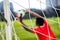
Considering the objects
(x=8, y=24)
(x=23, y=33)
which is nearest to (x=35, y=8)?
(x=23, y=33)

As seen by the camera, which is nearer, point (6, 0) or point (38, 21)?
point (6, 0)

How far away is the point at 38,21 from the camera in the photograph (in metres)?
1.07

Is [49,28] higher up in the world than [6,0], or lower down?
lower down

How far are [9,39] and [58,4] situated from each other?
0.57 m

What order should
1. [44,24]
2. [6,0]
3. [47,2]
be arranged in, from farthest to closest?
[44,24] < [47,2] < [6,0]

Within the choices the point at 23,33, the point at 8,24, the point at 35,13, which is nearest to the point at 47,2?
the point at 35,13

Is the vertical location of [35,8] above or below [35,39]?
above

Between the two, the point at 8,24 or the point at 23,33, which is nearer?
the point at 8,24

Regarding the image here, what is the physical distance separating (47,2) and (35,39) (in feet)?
0.96

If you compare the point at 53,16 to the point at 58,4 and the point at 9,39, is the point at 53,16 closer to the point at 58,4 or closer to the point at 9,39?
the point at 58,4

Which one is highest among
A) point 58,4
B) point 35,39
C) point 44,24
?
point 58,4

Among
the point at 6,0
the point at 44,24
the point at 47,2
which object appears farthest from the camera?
the point at 44,24

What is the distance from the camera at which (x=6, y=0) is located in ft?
1.61

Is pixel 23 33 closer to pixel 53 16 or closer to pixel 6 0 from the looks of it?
pixel 53 16
